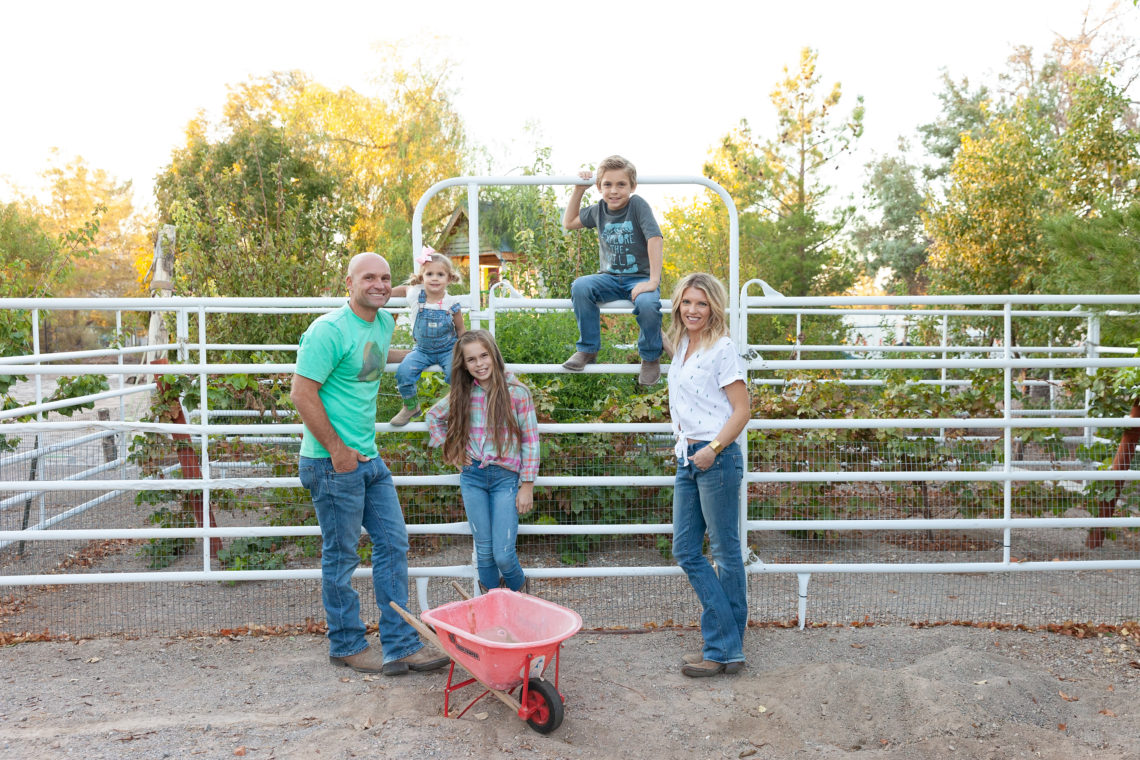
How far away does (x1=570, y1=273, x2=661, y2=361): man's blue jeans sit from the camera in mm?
3898

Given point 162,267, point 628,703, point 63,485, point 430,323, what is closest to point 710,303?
point 430,323

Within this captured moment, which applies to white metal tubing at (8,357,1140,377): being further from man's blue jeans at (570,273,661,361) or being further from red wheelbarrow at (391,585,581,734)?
red wheelbarrow at (391,585,581,734)

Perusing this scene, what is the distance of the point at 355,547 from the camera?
3.84 m

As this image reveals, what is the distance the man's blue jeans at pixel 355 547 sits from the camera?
376 cm

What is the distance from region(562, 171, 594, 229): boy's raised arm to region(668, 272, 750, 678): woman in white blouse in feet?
2.26

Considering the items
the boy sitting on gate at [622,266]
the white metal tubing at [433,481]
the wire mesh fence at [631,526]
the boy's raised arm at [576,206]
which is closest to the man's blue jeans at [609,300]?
the boy sitting on gate at [622,266]

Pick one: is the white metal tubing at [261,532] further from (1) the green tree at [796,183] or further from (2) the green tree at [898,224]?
(2) the green tree at [898,224]

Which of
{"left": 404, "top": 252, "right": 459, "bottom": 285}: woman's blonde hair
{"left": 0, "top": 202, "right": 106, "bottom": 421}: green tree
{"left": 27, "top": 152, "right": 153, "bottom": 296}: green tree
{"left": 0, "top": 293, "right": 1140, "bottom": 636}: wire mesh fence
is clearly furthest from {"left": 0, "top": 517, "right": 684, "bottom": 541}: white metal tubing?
{"left": 27, "top": 152, "right": 153, "bottom": 296}: green tree

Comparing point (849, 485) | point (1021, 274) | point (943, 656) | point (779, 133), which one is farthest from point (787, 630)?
point (779, 133)

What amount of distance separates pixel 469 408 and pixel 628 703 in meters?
1.44

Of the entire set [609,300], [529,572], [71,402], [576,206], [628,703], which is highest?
[576,206]

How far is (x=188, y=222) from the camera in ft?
37.2

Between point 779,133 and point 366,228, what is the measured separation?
11849 mm

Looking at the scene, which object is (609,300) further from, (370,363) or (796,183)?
(796,183)
